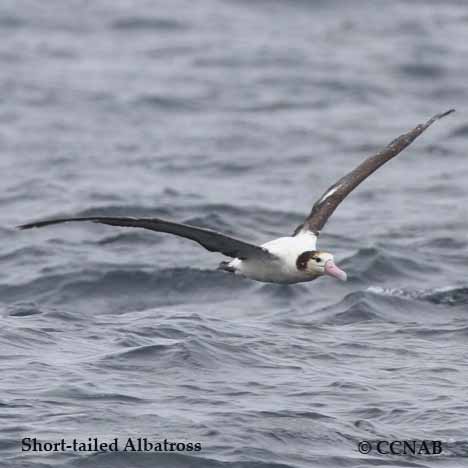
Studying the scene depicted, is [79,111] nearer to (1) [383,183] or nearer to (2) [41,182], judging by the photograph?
(2) [41,182]

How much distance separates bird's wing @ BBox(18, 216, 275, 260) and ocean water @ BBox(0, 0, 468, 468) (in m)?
1.05

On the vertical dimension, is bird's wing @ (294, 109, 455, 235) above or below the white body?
above

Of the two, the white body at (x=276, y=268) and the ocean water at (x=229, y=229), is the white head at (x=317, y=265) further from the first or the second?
the ocean water at (x=229, y=229)

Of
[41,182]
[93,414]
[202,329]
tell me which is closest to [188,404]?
[93,414]

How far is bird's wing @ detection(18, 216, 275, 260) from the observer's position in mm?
10195

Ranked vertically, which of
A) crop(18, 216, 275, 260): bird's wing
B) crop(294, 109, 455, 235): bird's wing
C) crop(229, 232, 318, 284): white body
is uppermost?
crop(294, 109, 455, 235): bird's wing

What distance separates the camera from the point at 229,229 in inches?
731

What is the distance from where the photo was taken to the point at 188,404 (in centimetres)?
1094

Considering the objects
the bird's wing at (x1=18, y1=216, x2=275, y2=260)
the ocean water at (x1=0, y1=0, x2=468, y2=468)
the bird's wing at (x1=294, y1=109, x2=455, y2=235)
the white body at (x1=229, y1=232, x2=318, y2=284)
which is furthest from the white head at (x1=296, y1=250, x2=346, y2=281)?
the bird's wing at (x1=294, y1=109, x2=455, y2=235)

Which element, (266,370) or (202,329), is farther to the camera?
(202,329)

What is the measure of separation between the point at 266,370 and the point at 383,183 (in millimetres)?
9345

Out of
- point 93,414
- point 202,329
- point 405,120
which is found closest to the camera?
point 93,414

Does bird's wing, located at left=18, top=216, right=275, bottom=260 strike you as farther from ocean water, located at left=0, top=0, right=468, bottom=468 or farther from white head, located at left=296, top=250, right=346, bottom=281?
ocean water, located at left=0, top=0, right=468, bottom=468

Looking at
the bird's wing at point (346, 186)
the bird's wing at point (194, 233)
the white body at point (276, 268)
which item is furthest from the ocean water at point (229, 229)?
the bird's wing at point (346, 186)
